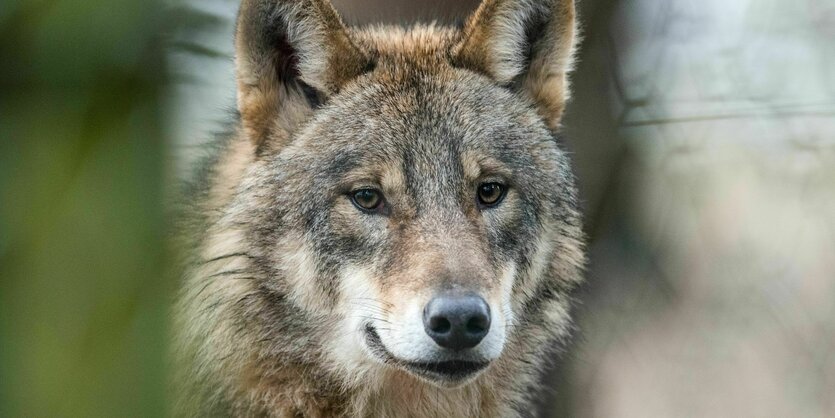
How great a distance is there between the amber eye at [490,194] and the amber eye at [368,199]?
1.16 ft

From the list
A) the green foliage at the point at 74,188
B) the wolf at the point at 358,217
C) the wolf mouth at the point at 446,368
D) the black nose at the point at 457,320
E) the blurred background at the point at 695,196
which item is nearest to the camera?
the green foliage at the point at 74,188

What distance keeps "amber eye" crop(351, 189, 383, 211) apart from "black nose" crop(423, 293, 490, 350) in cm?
52

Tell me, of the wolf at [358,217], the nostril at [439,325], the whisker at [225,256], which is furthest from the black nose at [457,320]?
the whisker at [225,256]

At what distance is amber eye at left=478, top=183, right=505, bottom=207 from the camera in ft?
10.1

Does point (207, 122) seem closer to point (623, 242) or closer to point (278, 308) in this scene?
point (278, 308)

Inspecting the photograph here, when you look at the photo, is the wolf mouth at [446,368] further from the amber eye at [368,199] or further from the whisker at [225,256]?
the whisker at [225,256]

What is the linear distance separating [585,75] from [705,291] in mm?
1425

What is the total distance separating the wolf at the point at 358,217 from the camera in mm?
2930

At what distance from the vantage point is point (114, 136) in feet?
2.94

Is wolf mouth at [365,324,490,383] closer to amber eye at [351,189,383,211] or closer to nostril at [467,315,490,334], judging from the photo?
nostril at [467,315,490,334]

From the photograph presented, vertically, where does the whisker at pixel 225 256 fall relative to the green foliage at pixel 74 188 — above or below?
below

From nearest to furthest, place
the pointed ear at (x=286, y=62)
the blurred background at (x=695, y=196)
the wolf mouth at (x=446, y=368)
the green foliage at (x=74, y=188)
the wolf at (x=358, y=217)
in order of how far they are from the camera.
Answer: the green foliage at (x=74, y=188) < the wolf mouth at (x=446, y=368) < the wolf at (x=358, y=217) < the pointed ear at (x=286, y=62) < the blurred background at (x=695, y=196)

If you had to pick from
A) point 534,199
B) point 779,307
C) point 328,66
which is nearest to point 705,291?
point 779,307

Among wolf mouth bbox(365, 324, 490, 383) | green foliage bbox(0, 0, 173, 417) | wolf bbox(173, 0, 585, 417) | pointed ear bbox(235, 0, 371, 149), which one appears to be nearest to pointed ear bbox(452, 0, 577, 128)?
wolf bbox(173, 0, 585, 417)
